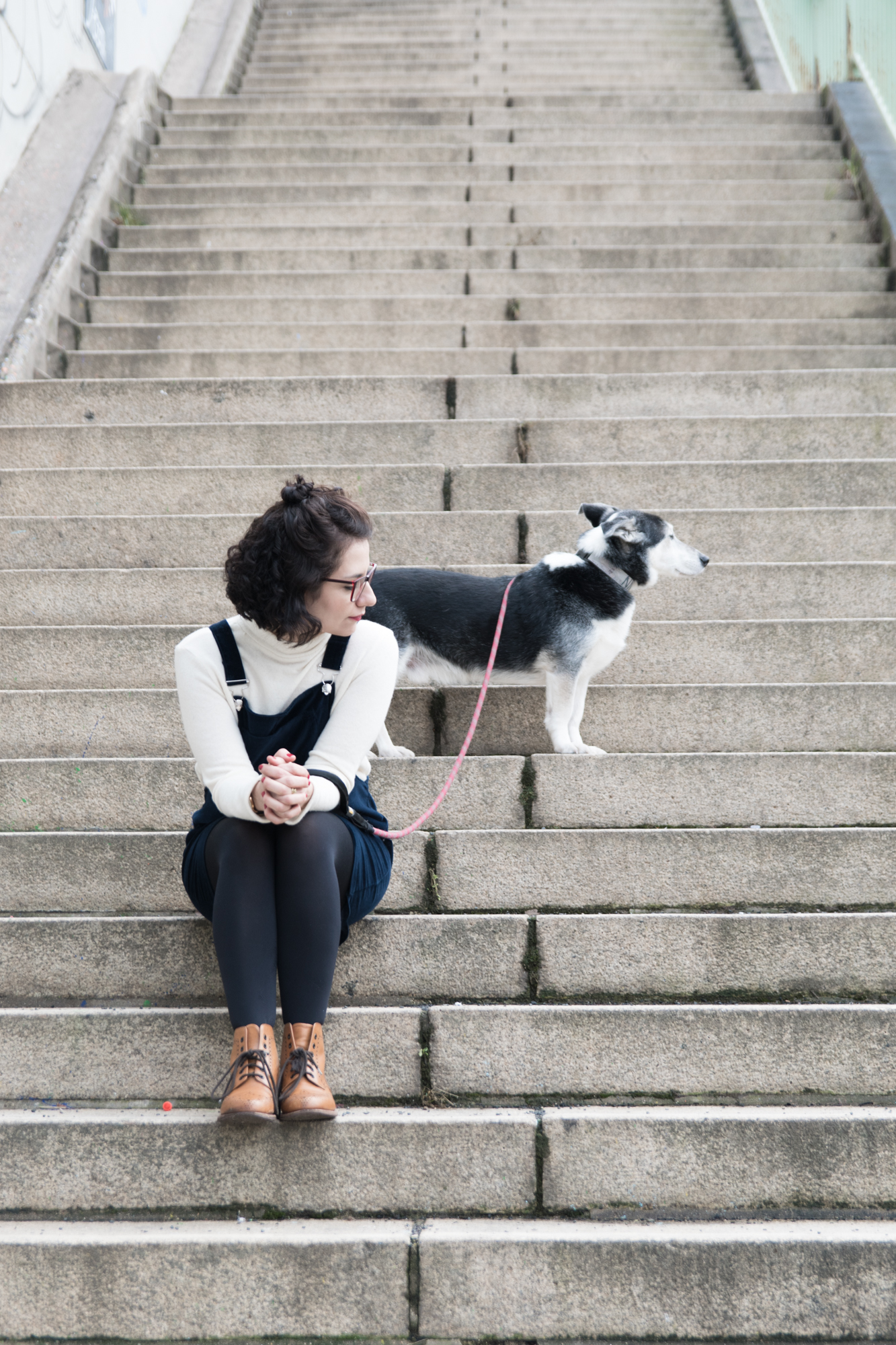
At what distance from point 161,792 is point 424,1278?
1616mm

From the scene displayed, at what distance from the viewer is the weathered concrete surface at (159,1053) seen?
2.42 metres

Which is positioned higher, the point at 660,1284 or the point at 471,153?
the point at 471,153

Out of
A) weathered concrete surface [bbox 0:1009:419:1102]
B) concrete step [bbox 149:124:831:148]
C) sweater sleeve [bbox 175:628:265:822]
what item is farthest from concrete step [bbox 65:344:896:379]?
weathered concrete surface [bbox 0:1009:419:1102]

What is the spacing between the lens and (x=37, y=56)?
6633 mm

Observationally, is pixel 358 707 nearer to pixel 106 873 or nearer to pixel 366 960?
pixel 366 960

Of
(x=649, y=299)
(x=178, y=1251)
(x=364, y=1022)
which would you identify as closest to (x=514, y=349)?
(x=649, y=299)

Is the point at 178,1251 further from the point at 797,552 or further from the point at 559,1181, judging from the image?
the point at 797,552

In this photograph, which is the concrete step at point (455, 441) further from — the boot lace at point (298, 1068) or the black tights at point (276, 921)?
the boot lace at point (298, 1068)

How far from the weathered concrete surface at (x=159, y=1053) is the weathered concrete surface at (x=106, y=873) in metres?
0.44

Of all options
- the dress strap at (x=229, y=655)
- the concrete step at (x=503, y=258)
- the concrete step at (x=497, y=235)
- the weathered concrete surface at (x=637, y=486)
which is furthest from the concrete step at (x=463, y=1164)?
the concrete step at (x=497, y=235)

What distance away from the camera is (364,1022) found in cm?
243

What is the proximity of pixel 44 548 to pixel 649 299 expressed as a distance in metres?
3.74

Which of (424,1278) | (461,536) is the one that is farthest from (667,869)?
(461,536)

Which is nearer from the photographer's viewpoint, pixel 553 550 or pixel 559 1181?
pixel 559 1181
